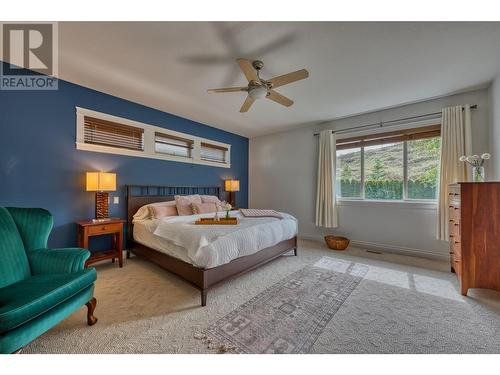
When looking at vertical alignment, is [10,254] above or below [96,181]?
below

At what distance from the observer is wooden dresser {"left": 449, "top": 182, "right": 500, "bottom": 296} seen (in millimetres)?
2176

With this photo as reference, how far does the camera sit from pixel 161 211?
336 cm

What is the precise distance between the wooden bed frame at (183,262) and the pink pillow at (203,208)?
77 cm

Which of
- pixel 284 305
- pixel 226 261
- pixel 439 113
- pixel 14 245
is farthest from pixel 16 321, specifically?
pixel 439 113

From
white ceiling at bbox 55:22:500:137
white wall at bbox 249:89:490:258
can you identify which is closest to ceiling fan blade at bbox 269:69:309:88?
white ceiling at bbox 55:22:500:137

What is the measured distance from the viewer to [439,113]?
3348mm

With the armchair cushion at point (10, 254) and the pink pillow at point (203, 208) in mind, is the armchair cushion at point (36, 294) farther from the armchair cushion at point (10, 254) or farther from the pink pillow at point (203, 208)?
the pink pillow at point (203, 208)

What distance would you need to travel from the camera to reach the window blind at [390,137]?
3.50 m

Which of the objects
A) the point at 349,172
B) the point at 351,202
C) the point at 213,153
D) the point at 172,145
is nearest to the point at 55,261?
the point at 172,145

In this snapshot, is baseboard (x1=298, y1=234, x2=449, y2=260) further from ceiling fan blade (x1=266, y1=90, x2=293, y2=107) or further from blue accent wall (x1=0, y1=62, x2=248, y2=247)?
blue accent wall (x1=0, y1=62, x2=248, y2=247)

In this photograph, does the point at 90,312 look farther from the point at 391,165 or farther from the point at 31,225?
the point at 391,165

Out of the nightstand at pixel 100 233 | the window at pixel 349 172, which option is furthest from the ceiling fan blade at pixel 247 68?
the window at pixel 349 172

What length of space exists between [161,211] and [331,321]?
2860 millimetres
